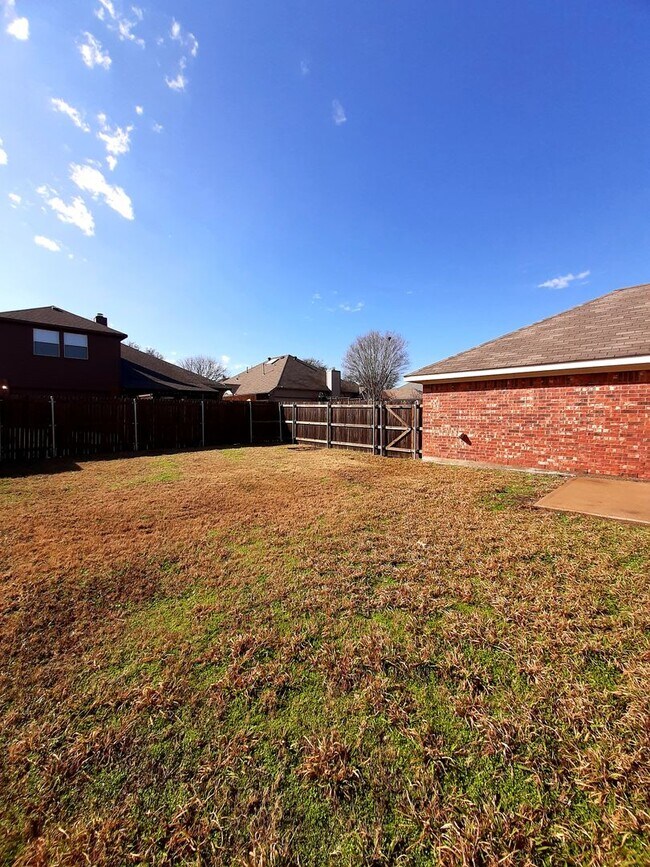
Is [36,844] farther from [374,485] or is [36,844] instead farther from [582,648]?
[374,485]

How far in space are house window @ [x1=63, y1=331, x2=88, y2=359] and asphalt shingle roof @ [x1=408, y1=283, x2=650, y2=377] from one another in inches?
652

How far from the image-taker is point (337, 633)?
2.61 metres

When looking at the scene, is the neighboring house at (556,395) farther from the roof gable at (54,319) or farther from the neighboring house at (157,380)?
the roof gable at (54,319)

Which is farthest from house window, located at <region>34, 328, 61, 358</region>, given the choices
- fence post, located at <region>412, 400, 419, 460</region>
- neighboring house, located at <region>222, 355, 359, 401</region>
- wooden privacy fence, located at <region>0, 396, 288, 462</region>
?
fence post, located at <region>412, 400, 419, 460</region>

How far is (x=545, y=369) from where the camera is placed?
24.4 feet

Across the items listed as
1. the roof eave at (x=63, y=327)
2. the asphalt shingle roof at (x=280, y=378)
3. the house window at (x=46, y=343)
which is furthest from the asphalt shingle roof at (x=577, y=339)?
the asphalt shingle roof at (x=280, y=378)

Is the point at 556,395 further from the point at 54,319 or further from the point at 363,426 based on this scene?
the point at 54,319

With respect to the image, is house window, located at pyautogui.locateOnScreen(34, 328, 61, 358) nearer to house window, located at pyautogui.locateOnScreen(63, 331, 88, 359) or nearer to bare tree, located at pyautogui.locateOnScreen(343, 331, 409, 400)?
house window, located at pyautogui.locateOnScreen(63, 331, 88, 359)

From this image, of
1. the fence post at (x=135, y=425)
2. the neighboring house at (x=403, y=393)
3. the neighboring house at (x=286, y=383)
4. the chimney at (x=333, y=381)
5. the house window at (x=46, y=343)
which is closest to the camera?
the fence post at (x=135, y=425)

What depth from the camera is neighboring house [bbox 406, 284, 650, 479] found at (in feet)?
22.1

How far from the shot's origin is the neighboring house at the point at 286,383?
2803 cm

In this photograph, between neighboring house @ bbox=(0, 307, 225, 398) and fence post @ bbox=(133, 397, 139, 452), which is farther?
neighboring house @ bbox=(0, 307, 225, 398)

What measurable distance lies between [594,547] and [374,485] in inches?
153

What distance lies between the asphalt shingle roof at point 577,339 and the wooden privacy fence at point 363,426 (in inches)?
66.5
